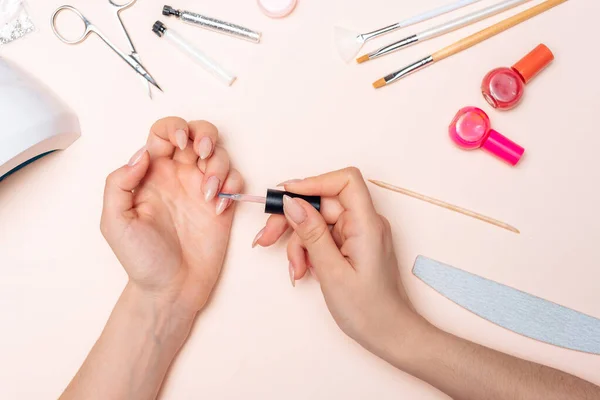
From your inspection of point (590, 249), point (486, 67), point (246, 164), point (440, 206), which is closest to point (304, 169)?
point (246, 164)

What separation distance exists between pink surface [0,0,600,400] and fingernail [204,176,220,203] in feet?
0.33

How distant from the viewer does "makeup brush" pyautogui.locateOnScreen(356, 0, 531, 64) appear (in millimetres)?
913

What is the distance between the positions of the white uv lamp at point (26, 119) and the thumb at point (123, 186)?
0.13 m

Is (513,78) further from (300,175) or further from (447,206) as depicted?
(300,175)

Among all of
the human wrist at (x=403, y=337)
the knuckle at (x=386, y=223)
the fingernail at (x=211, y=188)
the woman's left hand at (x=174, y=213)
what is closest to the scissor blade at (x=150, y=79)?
the woman's left hand at (x=174, y=213)

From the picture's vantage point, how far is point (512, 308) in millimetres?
886

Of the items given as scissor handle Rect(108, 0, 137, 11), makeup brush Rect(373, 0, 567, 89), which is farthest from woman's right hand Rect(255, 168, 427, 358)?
scissor handle Rect(108, 0, 137, 11)

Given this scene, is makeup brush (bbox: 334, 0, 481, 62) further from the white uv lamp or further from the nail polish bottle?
the white uv lamp

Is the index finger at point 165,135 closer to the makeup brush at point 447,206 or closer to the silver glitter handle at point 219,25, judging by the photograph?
the silver glitter handle at point 219,25

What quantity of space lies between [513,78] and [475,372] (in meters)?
0.47

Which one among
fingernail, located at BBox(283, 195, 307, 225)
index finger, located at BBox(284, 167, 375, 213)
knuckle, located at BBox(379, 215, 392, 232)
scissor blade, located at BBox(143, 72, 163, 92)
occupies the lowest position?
knuckle, located at BBox(379, 215, 392, 232)

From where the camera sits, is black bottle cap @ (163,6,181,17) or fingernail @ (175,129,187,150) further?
black bottle cap @ (163,6,181,17)

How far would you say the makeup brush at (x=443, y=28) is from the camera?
35.9 inches

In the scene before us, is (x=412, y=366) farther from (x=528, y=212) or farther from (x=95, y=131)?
(x=95, y=131)
